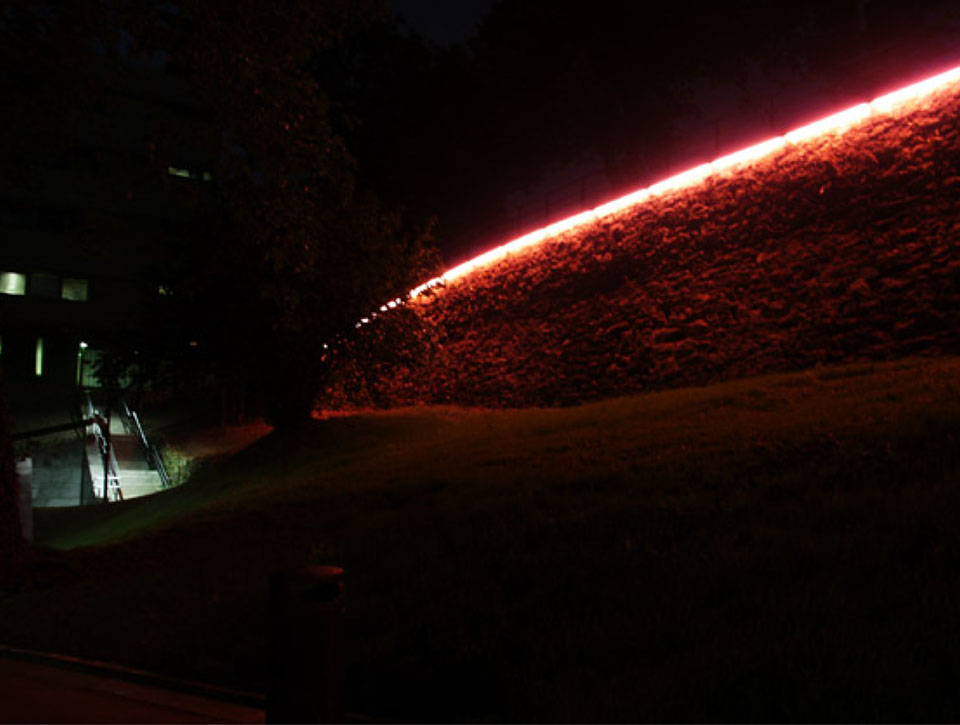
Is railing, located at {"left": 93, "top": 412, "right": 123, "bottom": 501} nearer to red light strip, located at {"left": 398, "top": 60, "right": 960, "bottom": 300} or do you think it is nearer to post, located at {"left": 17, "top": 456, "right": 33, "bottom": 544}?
post, located at {"left": 17, "top": 456, "right": 33, "bottom": 544}

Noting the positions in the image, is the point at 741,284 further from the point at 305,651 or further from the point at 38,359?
the point at 38,359

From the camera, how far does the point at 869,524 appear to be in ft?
16.5

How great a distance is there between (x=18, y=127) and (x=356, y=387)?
9.37 meters

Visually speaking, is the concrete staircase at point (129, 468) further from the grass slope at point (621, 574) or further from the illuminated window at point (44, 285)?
the illuminated window at point (44, 285)

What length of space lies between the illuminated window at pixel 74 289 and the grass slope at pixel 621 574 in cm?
2938

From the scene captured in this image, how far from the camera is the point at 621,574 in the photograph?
508 cm

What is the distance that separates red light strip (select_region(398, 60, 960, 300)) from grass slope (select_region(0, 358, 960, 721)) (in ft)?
17.0

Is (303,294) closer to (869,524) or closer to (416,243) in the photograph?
(416,243)

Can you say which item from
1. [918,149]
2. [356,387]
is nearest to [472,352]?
[356,387]

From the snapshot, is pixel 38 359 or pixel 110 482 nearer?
pixel 110 482

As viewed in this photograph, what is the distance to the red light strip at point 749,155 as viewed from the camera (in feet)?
42.1

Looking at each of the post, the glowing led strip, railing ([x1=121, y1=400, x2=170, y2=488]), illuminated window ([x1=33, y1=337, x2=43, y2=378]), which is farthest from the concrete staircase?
illuminated window ([x1=33, y1=337, x2=43, y2=378])

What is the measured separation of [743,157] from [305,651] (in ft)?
47.7

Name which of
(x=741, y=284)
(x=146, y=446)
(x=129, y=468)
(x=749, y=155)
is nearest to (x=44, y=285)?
(x=146, y=446)
